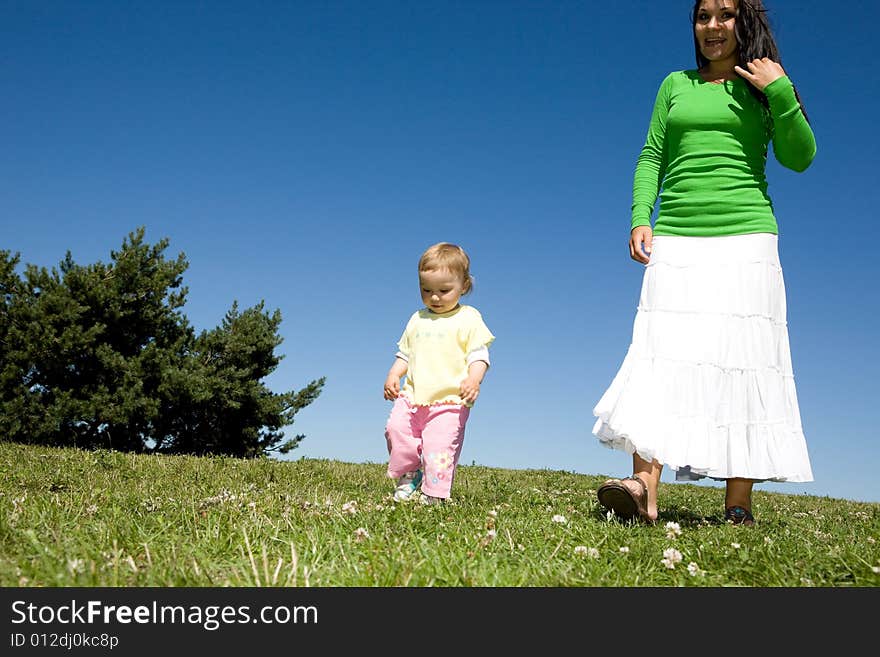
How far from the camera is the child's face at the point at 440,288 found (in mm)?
6645

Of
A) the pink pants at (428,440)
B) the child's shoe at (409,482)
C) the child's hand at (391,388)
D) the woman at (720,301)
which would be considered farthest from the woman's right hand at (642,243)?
the child's shoe at (409,482)

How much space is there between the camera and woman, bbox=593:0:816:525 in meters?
5.54

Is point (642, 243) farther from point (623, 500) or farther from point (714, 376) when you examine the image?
point (623, 500)

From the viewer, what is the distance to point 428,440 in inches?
255

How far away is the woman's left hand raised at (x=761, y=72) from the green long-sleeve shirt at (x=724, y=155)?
105 mm

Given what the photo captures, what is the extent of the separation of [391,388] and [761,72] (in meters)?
4.15

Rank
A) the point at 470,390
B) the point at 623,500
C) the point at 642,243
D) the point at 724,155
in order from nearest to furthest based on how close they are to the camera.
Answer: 1. the point at 623,500
2. the point at 724,155
3. the point at 642,243
4. the point at 470,390

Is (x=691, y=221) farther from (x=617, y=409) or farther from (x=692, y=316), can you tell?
(x=617, y=409)

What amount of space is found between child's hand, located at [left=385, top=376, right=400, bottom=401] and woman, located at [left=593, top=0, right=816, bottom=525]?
2022mm

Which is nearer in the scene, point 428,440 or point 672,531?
point 672,531

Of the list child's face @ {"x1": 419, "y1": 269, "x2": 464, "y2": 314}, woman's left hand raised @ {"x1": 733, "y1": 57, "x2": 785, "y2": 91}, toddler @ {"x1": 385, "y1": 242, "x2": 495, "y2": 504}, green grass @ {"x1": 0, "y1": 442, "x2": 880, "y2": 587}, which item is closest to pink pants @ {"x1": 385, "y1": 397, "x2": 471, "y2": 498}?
toddler @ {"x1": 385, "y1": 242, "x2": 495, "y2": 504}

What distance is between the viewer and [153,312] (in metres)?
24.0

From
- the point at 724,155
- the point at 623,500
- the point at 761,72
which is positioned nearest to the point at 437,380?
the point at 623,500

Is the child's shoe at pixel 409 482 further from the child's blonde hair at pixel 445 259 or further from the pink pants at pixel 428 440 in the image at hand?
the child's blonde hair at pixel 445 259
